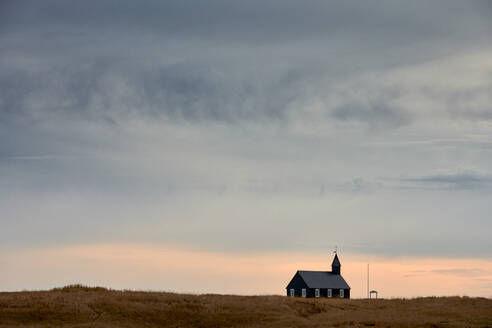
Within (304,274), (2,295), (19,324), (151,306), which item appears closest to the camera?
(19,324)

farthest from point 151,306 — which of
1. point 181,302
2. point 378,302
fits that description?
point 378,302

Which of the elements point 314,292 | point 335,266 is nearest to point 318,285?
point 314,292

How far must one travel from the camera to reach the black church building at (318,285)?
10050 cm

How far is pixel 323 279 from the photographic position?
104m

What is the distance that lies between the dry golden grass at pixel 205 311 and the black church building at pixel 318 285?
42939 millimetres

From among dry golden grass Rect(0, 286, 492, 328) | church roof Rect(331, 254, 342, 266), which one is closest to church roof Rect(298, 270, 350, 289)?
church roof Rect(331, 254, 342, 266)

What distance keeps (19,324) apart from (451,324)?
31931mm

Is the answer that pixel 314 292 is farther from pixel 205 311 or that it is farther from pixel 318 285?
pixel 205 311

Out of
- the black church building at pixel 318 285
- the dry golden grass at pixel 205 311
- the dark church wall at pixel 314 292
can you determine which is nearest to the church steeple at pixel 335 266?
the black church building at pixel 318 285

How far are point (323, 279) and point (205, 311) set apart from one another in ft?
190

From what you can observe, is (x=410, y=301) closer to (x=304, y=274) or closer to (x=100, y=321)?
(x=100, y=321)

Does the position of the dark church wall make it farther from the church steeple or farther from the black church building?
the church steeple

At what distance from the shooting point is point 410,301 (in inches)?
2393

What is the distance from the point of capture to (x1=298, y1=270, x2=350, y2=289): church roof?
332ft
